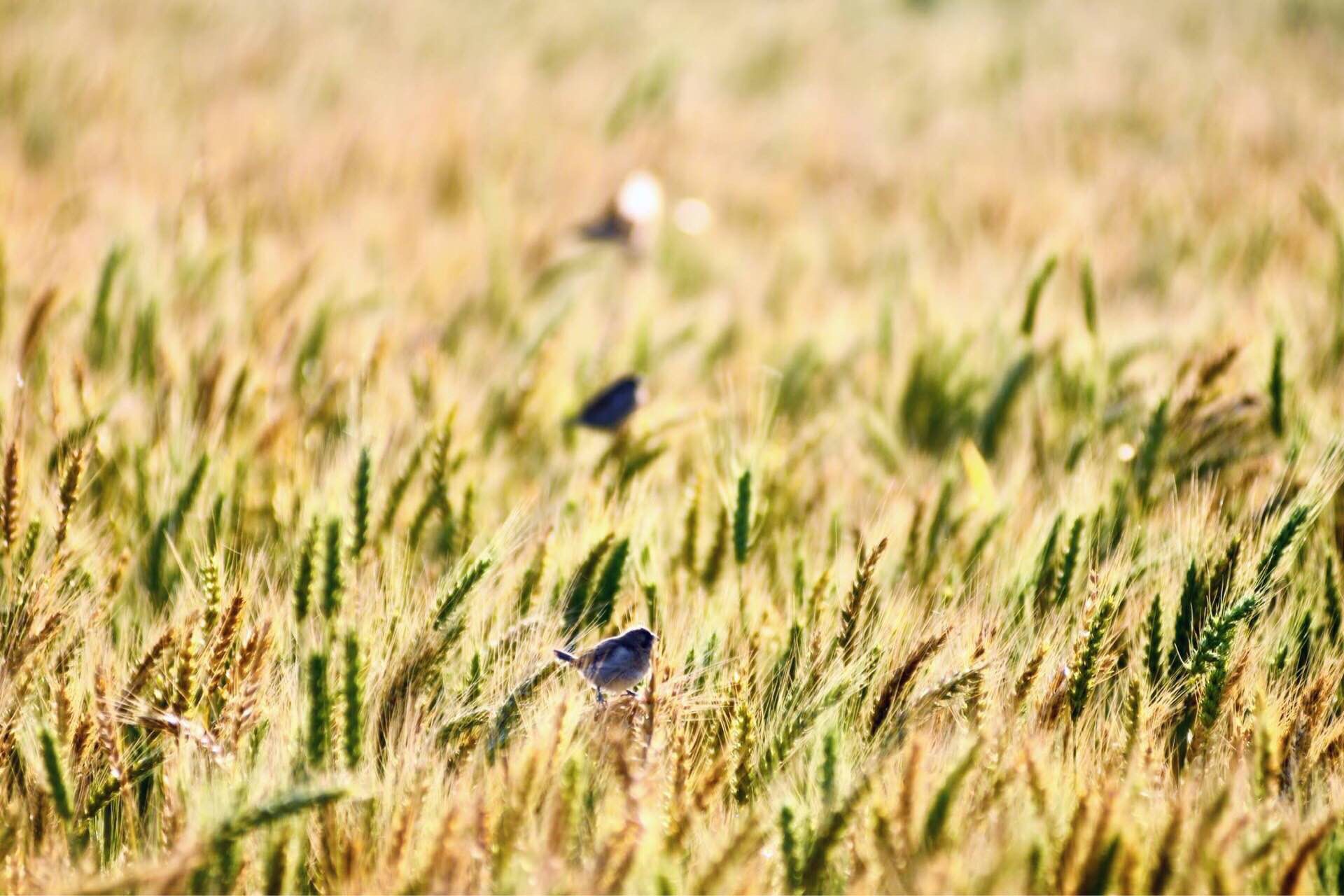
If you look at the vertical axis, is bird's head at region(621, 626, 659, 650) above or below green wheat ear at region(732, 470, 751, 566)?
above

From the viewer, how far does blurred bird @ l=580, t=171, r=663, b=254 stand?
2.40 metres

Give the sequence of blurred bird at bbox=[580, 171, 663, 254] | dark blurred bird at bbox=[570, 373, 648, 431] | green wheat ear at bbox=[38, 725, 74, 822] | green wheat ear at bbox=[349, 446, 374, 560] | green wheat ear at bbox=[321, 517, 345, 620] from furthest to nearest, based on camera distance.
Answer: blurred bird at bbox=[580, 171, 663, 254] → dark blurred bird at bbox=[570, 373, 648, 431] → green wheat ear at bbox=[349, 446, 374, 560] → green wheat ear at bbox=[321, 517, 345, 620] → green wheat ear at bbox=[38, 725, 74, 822]

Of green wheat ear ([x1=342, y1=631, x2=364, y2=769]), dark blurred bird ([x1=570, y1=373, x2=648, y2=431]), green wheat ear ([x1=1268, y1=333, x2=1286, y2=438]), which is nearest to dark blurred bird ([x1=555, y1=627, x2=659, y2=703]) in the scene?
green wheat ear ([x1=342, y1=631, x2=364, y2=769])

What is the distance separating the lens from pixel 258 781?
2.79 ft

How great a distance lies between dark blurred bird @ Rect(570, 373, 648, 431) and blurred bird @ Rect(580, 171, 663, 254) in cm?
96

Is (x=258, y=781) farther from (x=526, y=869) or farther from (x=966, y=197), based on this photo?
(x=966, y=197)

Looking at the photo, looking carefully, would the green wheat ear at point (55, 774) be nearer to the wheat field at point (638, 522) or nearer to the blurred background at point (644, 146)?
the wheat field at point (638, 522)

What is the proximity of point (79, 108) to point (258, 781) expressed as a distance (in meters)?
2.72

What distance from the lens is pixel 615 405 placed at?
152 cm

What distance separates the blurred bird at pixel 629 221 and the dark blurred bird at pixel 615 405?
0.96 m

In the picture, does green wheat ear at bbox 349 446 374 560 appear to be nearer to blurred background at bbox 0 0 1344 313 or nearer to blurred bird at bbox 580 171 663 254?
blurred background at bbox 0 0 1344 313

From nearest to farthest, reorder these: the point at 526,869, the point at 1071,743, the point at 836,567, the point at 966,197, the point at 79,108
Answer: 1. the point at 526,869
2. the point at 1071,743
3. the point at 836,567
4. the point at 79,108
5. the point at 966,197

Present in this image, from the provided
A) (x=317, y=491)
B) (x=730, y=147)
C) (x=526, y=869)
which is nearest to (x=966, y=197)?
(x=730, y=147)

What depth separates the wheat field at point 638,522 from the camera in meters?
0.86
